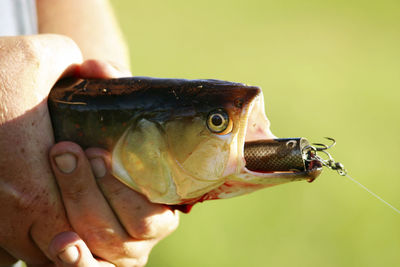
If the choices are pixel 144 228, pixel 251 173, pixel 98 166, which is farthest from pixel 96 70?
pixel 251 173

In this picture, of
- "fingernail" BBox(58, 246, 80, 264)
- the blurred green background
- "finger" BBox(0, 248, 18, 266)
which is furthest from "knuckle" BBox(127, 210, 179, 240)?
the blurred green background

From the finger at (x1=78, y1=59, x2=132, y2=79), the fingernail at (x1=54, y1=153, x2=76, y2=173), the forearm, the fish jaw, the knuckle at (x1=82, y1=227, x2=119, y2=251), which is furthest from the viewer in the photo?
the forearm

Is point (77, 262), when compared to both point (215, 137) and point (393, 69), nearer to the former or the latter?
point (215, 137)

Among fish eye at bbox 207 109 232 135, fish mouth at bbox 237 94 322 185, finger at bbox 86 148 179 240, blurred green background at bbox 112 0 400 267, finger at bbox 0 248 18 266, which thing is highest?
fish eye at bbox 207 109 232 135

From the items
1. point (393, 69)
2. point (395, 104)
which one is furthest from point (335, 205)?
point (393, 69)

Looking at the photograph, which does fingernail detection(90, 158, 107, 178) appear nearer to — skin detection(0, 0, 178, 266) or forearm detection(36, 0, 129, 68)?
skin detection(0, 0, 178, 266)

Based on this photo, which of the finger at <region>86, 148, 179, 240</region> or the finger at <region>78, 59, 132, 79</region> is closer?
the finger at <region>86, 148, 179, 240</region>
